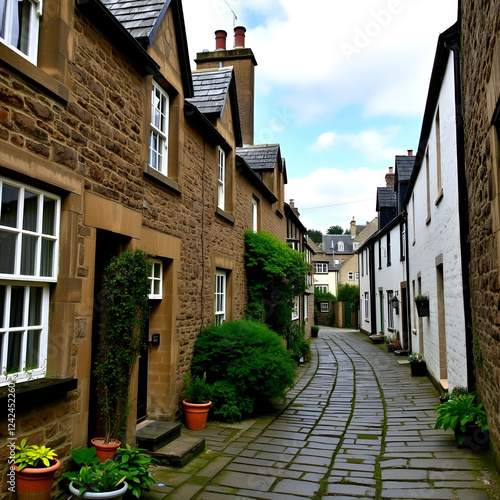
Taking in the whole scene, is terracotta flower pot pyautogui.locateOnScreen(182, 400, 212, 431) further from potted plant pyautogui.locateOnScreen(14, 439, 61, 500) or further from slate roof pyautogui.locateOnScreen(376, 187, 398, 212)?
slate roof pyautogui.locateOnScreen(376, 187, 398, 212)

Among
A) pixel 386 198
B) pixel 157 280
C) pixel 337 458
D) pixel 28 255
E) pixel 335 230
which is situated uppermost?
pixel 335 230

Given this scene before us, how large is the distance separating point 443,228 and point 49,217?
7.26 metres

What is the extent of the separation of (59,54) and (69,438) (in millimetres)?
3856

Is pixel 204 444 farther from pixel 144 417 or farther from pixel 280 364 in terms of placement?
pixel 280 364

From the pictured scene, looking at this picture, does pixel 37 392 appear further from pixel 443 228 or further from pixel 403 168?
pixel 403 168

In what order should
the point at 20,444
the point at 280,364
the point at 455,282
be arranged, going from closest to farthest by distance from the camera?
the point at 20,444 < the point at 455,282 < the point at 280,364

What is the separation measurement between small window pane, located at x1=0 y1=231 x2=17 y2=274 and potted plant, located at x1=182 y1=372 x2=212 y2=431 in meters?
4.42

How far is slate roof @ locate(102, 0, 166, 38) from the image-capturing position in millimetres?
6758

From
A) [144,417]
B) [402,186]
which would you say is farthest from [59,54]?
[402,186]

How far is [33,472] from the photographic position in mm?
3805

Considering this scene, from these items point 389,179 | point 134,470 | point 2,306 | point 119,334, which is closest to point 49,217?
point 2,306

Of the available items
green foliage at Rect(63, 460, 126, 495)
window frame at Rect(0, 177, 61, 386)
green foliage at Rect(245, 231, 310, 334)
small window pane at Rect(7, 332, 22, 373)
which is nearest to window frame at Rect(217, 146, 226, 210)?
green foliage at Rect(245, 231, 310, 334)

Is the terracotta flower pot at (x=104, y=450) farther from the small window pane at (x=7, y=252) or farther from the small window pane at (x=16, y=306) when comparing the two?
the small window pane at (x=7, y=252)

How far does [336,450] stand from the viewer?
6570mm
